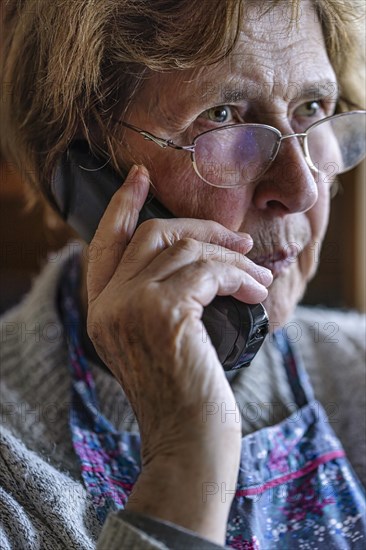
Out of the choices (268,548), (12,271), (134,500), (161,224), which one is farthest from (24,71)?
(12,271)

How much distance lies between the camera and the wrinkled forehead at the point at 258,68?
1.11 metres

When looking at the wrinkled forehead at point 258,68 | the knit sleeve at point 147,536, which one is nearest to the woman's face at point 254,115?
the wrinkled forehead at point 258,68

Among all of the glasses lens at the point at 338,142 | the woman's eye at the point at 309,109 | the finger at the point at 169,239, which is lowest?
the finger at the point at 169,239

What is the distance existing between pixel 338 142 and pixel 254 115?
269 mm

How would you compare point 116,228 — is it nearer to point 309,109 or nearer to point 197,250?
point 197,250

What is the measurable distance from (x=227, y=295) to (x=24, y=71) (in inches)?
20.9

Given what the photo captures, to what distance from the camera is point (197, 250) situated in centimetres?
104

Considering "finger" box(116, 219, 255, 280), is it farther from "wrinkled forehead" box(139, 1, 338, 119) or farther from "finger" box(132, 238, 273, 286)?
"wrinkled forehead" box(139, 1, 338, 119)

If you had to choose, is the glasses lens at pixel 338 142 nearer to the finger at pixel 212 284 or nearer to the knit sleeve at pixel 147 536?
the finger at pixel 212 284

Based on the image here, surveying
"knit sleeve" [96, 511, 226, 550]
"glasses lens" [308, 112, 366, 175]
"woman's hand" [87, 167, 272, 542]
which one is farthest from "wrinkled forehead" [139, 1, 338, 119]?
"knit sleeve" [96, 511, 226, 550]

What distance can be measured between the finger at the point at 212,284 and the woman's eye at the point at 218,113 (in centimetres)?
24

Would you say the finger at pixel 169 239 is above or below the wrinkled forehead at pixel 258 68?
below

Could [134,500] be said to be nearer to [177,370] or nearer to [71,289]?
[177,370]

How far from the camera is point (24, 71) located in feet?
4.16
